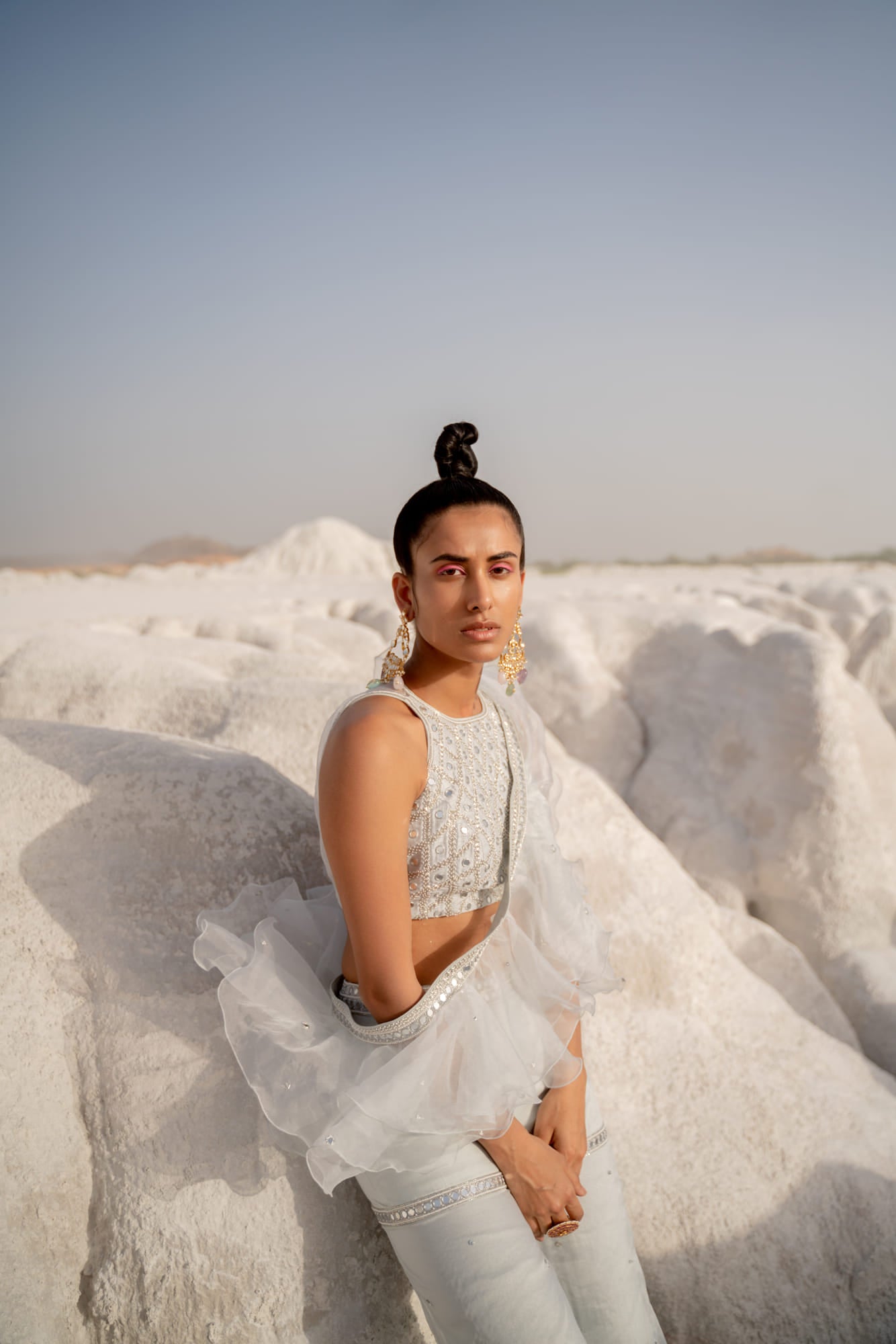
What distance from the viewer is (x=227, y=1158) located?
1.67m

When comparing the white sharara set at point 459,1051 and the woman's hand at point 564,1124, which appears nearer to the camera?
the white sharara set at point 459,1051

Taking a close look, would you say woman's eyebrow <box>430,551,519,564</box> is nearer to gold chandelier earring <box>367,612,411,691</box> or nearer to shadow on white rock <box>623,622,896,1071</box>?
gold chandelier earring <box>367,612,411,691</box>

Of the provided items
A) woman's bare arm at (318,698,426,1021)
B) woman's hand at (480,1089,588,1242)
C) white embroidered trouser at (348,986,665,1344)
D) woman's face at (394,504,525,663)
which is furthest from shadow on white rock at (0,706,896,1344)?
woman's face at (394,504,525,663)

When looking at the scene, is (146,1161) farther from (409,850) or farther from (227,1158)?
(409,850)

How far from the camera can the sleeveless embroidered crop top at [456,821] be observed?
64.7 inches

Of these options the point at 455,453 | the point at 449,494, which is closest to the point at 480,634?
the point at 449,494

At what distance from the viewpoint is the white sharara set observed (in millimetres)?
1469

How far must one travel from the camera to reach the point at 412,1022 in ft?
5.05

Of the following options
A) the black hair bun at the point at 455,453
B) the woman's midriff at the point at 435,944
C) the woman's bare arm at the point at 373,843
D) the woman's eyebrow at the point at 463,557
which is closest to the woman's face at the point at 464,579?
the woman's eyebrow at the point at 463,557

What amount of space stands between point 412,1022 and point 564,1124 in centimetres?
43

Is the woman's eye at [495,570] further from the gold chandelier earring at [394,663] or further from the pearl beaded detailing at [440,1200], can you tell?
the pearl beaded detailing at [440,1200]

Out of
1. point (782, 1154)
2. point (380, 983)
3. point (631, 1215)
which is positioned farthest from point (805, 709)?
point (380, 983)

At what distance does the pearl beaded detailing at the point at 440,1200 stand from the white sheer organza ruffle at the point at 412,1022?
6 cm

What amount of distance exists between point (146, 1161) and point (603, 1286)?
917mm
